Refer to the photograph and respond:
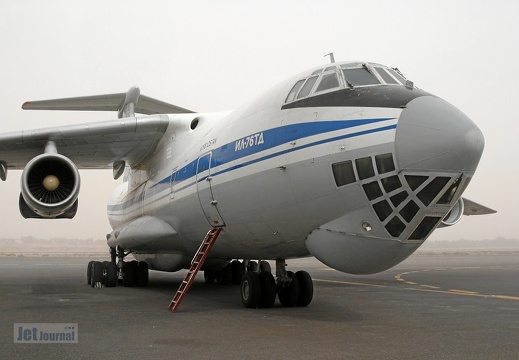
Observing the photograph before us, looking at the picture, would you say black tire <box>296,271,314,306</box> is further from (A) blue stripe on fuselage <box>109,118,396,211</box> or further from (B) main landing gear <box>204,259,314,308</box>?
(A) blue stripe on fuselage <box>109,118,396,211</box>

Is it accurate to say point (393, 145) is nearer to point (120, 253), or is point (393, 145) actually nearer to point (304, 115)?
point (304, 115)

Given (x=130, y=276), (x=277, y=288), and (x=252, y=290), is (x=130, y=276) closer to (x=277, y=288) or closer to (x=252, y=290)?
(x=277, y=288)

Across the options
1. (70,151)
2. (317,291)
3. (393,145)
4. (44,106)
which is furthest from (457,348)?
(44,106)

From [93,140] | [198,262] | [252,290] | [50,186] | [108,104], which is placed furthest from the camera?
[108,104]

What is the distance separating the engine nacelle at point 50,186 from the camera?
9953 mm

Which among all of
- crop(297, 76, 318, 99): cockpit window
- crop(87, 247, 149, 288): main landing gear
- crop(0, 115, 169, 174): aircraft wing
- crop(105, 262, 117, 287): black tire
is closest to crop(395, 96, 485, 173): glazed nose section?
crop(297, 76, 318, 99): cockpit window

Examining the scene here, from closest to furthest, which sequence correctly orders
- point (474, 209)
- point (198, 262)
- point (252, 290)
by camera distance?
point (252, 290) → point (198, 262) → point (474, 209)

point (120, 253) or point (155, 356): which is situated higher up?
point (120, 253)

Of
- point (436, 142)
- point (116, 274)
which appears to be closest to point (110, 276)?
point (116, 274)

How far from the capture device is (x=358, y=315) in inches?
318

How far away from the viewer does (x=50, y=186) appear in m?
10.2

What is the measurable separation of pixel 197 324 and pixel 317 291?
17.6ft

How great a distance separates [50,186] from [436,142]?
24.3 ft

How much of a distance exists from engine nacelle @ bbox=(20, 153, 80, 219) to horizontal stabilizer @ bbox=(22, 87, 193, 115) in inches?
168
